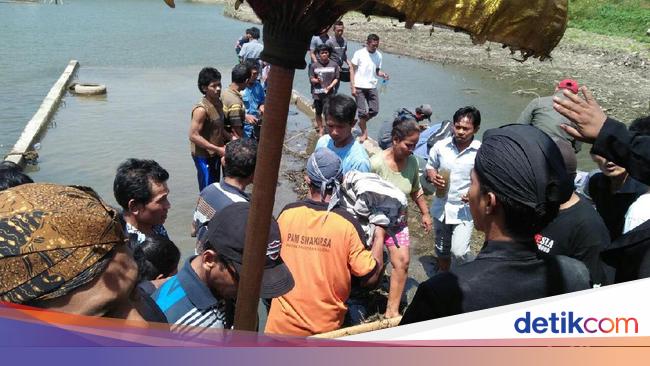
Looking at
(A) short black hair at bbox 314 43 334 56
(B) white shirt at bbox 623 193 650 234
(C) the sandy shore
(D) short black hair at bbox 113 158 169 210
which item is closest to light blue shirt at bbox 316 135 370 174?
(D) short black hair at bbox 113 158 169 210

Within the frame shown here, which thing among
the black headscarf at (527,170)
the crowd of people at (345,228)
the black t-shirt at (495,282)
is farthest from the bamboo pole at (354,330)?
the black headscarf at (527,170)

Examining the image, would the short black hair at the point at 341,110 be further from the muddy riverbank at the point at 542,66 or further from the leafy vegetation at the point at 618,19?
the leafy vegetation at the point at 618,19

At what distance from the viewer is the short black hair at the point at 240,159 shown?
3.71 metres

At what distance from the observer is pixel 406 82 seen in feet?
59.1

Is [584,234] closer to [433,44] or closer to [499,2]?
[499,2]

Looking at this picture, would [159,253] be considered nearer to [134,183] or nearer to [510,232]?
[134,183]

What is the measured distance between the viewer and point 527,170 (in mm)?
1737

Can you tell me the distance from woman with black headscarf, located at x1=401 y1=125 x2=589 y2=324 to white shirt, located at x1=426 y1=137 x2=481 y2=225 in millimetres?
2866

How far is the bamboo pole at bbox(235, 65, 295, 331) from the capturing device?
1.29 meters

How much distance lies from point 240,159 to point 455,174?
201 cm

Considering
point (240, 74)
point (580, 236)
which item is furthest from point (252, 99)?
point (580, 236)

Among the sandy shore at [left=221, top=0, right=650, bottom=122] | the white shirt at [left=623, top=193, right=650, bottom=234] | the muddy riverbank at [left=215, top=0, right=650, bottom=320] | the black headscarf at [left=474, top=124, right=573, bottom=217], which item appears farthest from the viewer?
the sandy shore at [left=221, top=0, right=650, bottom=122]

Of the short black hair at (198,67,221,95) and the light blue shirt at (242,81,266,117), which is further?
the light blue shirt at (242,81,266,117)

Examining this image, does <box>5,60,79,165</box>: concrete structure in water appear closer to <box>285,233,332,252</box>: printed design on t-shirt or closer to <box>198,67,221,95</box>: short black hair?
<box>198,67,221,95</box>: short black hair
